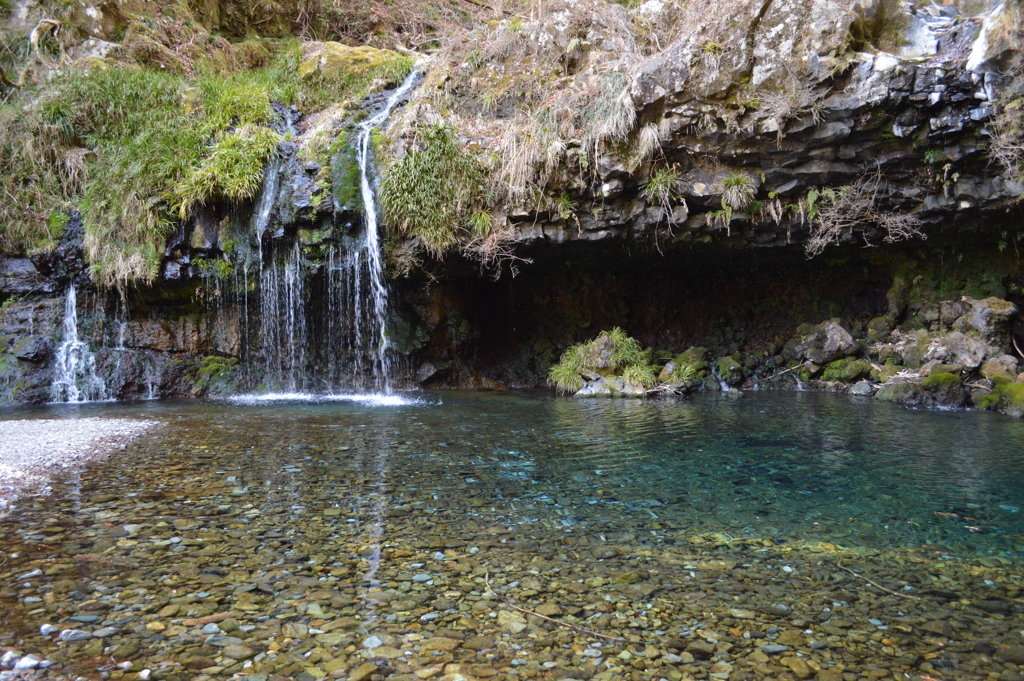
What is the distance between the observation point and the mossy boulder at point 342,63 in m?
13.6

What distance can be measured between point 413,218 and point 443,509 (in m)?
7.40

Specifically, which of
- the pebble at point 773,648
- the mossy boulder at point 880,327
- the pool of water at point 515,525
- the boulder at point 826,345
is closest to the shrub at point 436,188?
the pool of water at point 515,525

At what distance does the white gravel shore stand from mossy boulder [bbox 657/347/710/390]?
862 cm

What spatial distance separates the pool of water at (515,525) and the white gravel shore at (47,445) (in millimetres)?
249

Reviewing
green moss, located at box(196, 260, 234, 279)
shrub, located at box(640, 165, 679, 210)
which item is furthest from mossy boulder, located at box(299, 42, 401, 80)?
shrub, located at box(640, 165, 679, 210)

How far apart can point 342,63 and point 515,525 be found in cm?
1291

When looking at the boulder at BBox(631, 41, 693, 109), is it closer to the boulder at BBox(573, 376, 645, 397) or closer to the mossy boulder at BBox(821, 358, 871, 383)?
the boulder at BBox(573, 376, 645, 397)

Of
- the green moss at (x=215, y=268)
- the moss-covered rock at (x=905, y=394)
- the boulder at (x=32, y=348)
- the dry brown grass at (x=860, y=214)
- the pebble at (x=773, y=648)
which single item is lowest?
the pebble at (x=773, y=648)

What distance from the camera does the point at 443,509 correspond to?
14.0ft

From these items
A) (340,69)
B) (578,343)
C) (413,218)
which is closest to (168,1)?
(340,69)

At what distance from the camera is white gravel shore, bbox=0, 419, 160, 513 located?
15.7 feet

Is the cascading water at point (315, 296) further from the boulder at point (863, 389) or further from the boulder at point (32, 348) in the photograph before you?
the boulder at point (863, 389)

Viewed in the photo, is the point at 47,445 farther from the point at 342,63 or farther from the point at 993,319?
the point at 993,319

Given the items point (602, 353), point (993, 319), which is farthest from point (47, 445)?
point (993, 319)
